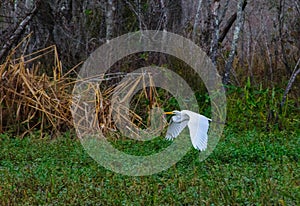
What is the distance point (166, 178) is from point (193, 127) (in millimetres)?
833

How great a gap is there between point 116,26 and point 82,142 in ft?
10.2

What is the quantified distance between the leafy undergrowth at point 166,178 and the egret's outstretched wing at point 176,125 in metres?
0.20

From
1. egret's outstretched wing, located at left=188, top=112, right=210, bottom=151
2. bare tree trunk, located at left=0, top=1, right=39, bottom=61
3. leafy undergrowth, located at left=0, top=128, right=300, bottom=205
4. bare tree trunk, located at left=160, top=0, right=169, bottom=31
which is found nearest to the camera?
leafy undergrowth, located at left=0, top=128, right=300, bottom=205

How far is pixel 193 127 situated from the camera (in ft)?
19.8

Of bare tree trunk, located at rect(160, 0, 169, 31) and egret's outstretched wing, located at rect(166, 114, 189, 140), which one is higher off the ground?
bare tree trunk, located at rect(160, 0, 169, 31)

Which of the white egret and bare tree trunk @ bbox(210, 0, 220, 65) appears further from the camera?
bare tree trunk @ bbox(210, 0, 220, 65)

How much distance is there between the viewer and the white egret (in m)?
5.90

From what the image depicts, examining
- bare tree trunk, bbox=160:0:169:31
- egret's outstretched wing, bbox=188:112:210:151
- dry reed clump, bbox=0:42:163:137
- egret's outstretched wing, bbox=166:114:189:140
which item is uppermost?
bare tree trunk, bbox=160:0:169:31

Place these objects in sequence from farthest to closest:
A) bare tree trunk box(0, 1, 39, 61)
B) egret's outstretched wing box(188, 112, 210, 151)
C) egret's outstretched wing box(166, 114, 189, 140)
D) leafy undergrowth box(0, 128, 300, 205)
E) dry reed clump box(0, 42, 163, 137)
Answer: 1. bare tree trunk box(0, 1, 39, 61)
2. dry reed clump box(0, 42, 163, 137)
3. egret's outstretched wing box(166, 114, 189, 140)
4. egret's outstretched wing box(188, 112, 210, 151)
5. leafy undergrowth box(0, 128, 300, 205)

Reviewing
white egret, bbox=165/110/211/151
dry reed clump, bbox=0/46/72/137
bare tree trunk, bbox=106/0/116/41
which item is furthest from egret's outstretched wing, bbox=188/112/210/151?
bare tree trunk, bbox=106/0/116/41

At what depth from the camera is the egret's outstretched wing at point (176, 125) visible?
21.7 feet

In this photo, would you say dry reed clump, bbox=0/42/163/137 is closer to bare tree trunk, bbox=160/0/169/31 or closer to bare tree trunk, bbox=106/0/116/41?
bare tree trunk, bbox=106/0/116/41

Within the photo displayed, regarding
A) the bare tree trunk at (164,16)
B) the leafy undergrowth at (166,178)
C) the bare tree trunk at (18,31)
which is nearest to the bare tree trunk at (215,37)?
the bare tree trunk at (164,16)

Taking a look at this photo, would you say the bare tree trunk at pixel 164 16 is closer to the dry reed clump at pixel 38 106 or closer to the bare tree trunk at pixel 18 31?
the dry reed clump at pixel 38 106
